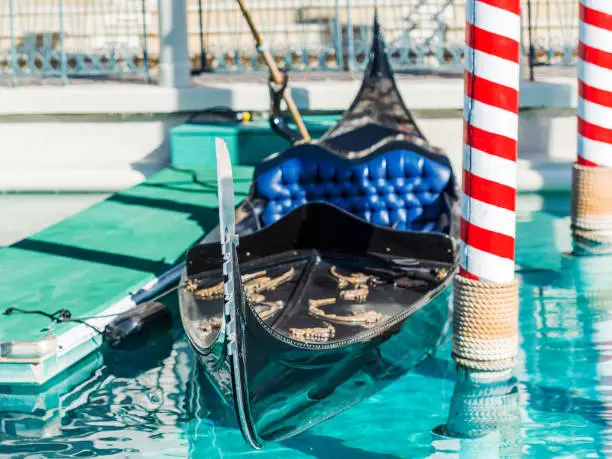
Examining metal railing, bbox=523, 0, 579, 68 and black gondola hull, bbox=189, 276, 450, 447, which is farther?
metal railing, bbox=523, 0, 579, 68

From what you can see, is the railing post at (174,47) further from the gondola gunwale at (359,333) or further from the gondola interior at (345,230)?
the gondola gunwale at (359,333)

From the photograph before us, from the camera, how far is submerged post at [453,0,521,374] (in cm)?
412

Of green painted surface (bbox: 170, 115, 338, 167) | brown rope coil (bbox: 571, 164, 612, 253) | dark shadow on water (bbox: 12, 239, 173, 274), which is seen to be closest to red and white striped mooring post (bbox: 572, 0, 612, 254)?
brown rope coil (bbox: 571, 164, 612, 253)

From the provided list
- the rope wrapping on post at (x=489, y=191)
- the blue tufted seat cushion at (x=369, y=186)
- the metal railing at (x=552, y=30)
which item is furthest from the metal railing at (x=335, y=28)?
the rope wrapping on post at (x=489, y=191)

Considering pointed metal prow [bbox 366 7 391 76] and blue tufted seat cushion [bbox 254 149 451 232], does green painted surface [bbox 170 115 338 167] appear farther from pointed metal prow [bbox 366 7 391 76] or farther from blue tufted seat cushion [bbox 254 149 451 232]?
blue tufted seat cushion [bbox 254 149 451 232]

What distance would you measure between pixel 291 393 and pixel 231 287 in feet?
2.02

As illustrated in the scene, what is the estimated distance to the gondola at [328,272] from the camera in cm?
340

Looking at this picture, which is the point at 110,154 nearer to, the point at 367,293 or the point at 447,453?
the point at 367,293

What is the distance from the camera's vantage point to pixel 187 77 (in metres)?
8.91

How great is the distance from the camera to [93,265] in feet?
18.6

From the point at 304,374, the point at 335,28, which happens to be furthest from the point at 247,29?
the point at 304,374

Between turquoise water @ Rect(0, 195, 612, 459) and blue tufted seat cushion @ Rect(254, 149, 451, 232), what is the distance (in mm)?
917

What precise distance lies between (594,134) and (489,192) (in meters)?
2.61

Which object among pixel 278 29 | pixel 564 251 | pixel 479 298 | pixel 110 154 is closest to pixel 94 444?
pixel 479 298
